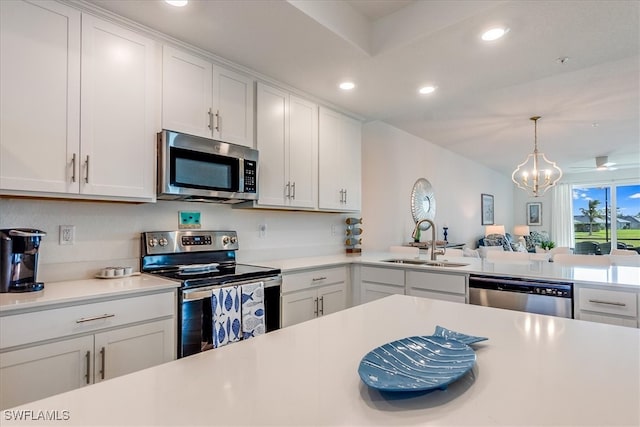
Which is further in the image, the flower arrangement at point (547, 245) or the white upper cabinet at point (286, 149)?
the flower arrangement at point (547, 245)

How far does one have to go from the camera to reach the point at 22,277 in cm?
163

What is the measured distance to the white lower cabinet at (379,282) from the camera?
285cm

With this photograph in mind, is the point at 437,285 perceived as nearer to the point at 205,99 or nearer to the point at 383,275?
the point at 383,275

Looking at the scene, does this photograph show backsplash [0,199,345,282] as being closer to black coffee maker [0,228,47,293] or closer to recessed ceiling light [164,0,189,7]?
black coffee maker [0,228,47,293]

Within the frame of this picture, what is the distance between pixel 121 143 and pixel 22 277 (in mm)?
847

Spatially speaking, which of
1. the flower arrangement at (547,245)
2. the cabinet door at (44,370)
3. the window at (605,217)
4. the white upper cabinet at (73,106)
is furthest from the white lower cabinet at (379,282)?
the window at (605,217)

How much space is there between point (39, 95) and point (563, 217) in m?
10.3

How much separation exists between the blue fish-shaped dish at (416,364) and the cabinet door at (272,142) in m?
2.06

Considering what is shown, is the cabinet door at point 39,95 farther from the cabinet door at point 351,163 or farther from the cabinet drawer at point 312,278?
the cabinet door at point 351,163

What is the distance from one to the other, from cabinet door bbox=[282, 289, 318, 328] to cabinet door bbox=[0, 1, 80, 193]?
A: 5.08ft

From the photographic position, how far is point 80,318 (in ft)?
5.13

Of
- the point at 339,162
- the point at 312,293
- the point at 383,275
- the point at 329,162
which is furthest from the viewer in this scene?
the point at 339,162

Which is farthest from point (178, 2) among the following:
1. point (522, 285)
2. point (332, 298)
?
point (522, 285)

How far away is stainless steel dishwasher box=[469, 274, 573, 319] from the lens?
2.07m
